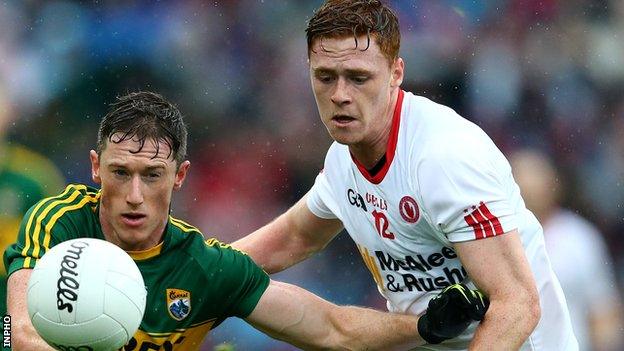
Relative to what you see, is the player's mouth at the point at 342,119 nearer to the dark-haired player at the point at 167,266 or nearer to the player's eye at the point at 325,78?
the player's eye at the point at 325,78

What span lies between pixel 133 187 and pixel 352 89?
102 centimetres

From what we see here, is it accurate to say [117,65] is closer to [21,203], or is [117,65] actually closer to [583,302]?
[21,203]

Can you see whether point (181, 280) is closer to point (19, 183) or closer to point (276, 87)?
point (19, 183)

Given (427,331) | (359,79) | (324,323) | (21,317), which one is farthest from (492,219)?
(21,317)

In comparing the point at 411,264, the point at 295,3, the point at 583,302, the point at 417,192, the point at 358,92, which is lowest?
the point at 583,302

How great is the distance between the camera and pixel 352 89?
5.04m

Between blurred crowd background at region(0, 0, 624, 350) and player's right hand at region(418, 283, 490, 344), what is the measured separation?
12.2 feet

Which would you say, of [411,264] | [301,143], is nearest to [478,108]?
[301,143]

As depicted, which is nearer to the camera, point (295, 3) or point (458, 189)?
point (458, 189)

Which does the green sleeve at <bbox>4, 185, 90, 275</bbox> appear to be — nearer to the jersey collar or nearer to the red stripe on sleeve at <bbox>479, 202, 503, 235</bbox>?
the jersey collar

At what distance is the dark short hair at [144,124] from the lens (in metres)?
4.88

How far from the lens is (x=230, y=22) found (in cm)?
956

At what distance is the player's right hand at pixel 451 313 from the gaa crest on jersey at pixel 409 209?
0.33 meters

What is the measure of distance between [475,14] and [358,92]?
196 inches
